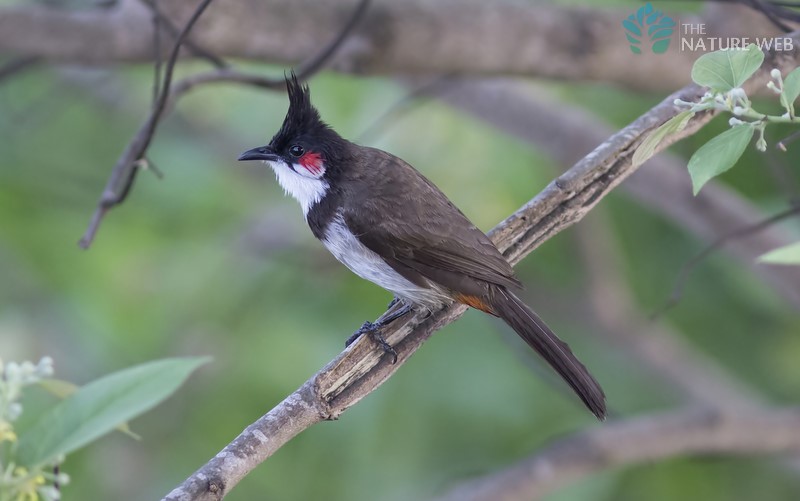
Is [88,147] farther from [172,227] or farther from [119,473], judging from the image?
[119,473]

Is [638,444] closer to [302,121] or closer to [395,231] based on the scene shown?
[395,231]

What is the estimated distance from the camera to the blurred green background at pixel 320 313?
14.4 feet

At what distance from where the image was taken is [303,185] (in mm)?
2971

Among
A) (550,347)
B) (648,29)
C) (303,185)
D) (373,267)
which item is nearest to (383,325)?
(373,267)

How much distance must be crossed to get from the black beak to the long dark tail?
0.89m

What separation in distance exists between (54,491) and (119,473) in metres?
3.57

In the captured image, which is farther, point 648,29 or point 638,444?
point 638,444

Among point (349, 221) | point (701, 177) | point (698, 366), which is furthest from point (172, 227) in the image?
point (701, 177)

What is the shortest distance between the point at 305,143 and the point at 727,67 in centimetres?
167

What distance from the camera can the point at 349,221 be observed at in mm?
2777

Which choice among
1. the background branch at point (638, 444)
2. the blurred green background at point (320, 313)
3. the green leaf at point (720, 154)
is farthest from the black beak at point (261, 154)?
the green leaf at point (720, 154)

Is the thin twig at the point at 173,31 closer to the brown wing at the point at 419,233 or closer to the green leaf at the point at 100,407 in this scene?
the brown wing at the point at 419,233

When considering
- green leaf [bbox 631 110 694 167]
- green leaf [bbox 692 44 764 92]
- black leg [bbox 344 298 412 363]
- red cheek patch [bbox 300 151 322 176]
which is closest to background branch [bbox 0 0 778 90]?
red cheek patch [bbox 300 151 322 176]

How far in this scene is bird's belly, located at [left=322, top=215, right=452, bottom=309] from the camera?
2.73 meters
